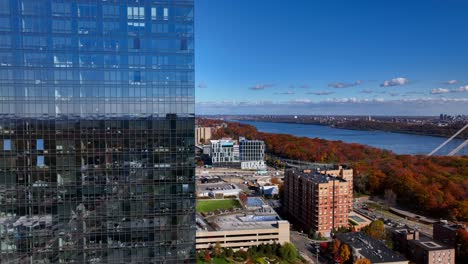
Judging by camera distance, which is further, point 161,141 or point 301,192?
point 301,192

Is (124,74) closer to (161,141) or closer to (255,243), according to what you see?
(161,141)

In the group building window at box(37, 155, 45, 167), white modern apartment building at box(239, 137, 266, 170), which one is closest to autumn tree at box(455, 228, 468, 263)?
building window at box(37, 155, 45, 167)

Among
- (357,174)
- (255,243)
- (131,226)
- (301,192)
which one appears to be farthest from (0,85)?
(357,174)

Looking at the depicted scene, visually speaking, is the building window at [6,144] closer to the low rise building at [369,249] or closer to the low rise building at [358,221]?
the low rise building at [369,249]

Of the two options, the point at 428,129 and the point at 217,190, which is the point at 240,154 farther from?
the point at 428,129

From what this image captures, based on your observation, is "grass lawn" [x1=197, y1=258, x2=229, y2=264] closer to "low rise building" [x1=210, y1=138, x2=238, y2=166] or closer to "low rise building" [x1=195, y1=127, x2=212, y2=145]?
"low rise building" [x1=210, y1=138, x2=238, y2=166]

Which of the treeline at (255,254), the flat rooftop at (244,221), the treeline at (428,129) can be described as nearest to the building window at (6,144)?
the treeline at (255,254)

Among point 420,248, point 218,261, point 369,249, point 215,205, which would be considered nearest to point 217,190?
point 215,205
